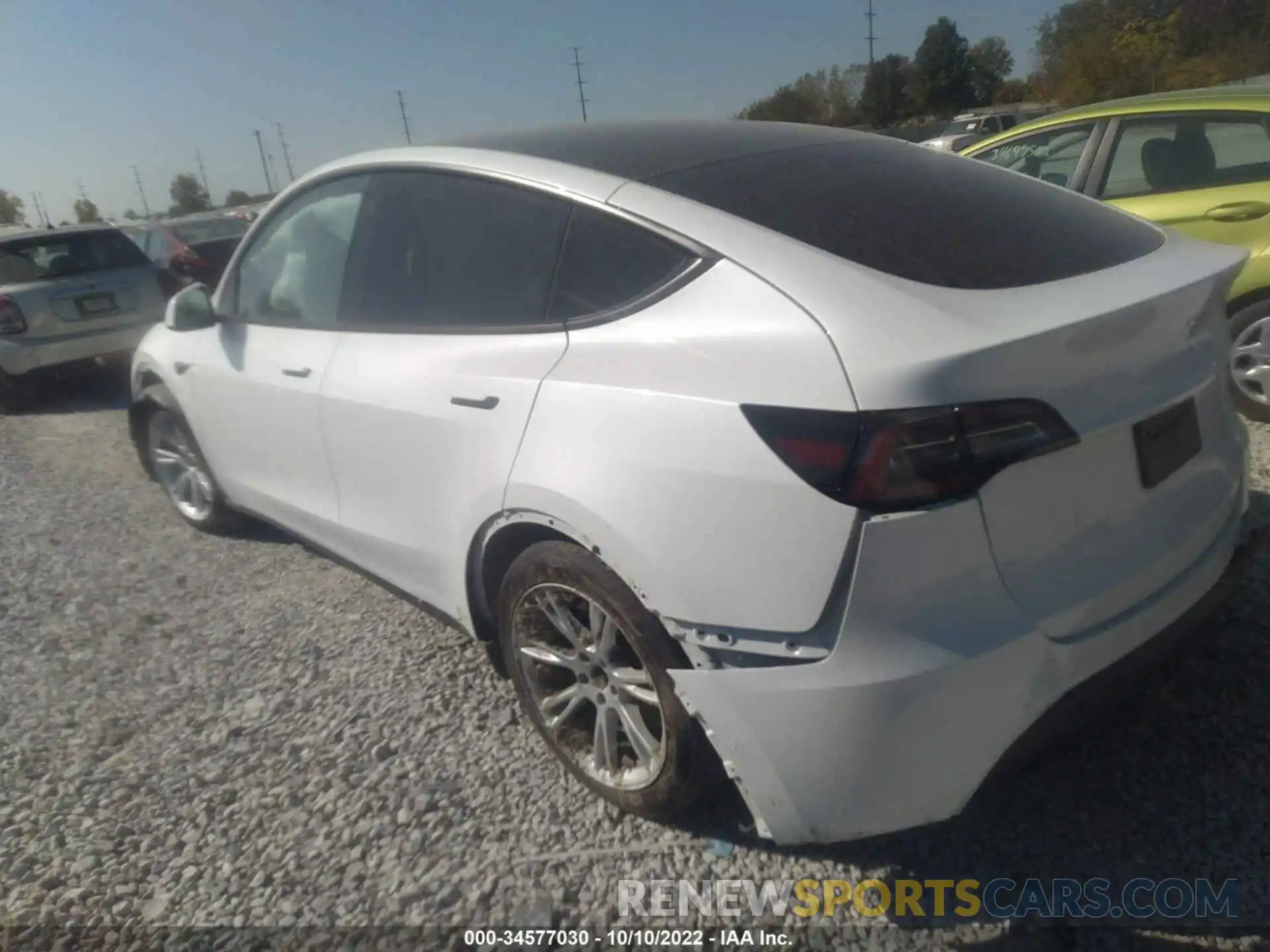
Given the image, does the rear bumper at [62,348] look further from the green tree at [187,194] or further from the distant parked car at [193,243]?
the green tree at [187,194]

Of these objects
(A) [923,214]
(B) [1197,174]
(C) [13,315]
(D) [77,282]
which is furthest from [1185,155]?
(C) [13,315]

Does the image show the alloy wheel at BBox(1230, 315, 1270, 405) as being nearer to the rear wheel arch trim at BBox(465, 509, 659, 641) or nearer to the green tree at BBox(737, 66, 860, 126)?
the rear wheel arch trim at BBox(465, 509, 659, 641)

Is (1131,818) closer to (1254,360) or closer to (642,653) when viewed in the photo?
(642,653)

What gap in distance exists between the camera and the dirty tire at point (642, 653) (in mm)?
2092

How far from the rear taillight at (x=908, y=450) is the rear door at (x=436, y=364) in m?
0.77

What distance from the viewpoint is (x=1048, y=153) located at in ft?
18.7

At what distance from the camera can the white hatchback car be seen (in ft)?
5.80

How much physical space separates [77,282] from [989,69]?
70.2m

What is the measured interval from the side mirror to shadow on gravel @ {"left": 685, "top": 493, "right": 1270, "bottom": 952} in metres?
2.85

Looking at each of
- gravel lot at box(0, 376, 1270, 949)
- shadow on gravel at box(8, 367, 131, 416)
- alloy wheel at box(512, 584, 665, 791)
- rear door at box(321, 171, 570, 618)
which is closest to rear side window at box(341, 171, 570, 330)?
rear door at box(321, 171, 570, 618)

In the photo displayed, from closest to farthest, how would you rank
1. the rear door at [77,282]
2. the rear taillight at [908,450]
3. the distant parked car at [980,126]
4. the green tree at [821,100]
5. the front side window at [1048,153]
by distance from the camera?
the rear taillight at [908,450]
the front side window at [1048,153]
the rear door at [77,282]
the distant parked car at [980,126]
the green tree at [821,100]

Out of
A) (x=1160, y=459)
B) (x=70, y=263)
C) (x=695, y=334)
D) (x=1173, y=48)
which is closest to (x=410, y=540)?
(x=695, y=334)

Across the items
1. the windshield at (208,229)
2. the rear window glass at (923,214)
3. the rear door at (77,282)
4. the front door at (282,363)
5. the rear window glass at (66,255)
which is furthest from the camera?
the windshield at (208,229)

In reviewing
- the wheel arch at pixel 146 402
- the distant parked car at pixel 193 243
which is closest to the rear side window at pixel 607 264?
the wheel arch at pixel 146 402
